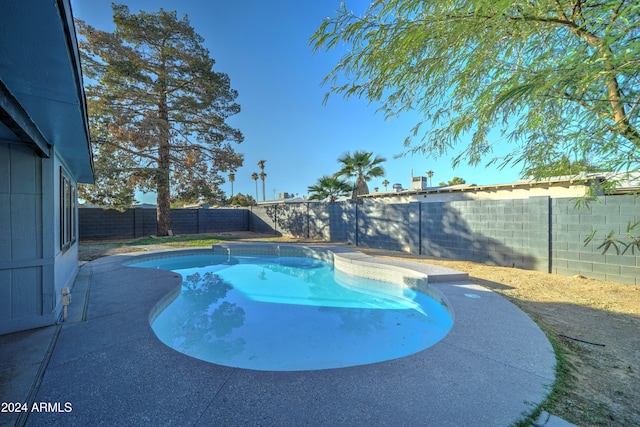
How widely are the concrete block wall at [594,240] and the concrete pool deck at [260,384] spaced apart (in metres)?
4.28

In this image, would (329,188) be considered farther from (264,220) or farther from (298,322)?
(298,322)

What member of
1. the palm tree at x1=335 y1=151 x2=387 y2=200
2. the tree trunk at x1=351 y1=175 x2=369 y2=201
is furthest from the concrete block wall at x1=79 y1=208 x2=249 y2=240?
the palm tree at x1=335 y1=151 x2=387 y2=200

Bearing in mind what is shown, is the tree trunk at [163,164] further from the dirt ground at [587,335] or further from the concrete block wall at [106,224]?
the dirt ground at [587,335]

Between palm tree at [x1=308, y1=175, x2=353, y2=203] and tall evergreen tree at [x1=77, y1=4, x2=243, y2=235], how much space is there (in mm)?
4567

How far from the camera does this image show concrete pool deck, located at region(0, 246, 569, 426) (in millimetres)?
1821

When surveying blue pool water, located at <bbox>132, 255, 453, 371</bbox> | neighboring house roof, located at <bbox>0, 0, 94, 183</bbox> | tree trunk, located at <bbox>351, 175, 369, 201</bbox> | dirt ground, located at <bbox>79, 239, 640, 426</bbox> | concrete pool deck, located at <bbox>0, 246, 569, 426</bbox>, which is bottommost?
blue pool water, located at <bbox>132, 255, 453, 371</bbox>

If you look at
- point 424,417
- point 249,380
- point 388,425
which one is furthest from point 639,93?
point 249,380

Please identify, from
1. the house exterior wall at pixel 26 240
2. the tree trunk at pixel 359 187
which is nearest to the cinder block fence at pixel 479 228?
the tree trunk at pixel 359 187

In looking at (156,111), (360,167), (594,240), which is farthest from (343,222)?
(156,111)

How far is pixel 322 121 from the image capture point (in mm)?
13641

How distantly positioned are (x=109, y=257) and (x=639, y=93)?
11.4 metres

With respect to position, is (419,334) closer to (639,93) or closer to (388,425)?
(388,425)

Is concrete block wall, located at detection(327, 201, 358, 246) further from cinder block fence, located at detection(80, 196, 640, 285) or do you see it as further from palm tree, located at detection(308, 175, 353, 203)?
palm tree, located at detection(308, 175, 353, 203)

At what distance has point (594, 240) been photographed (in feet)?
19.7
